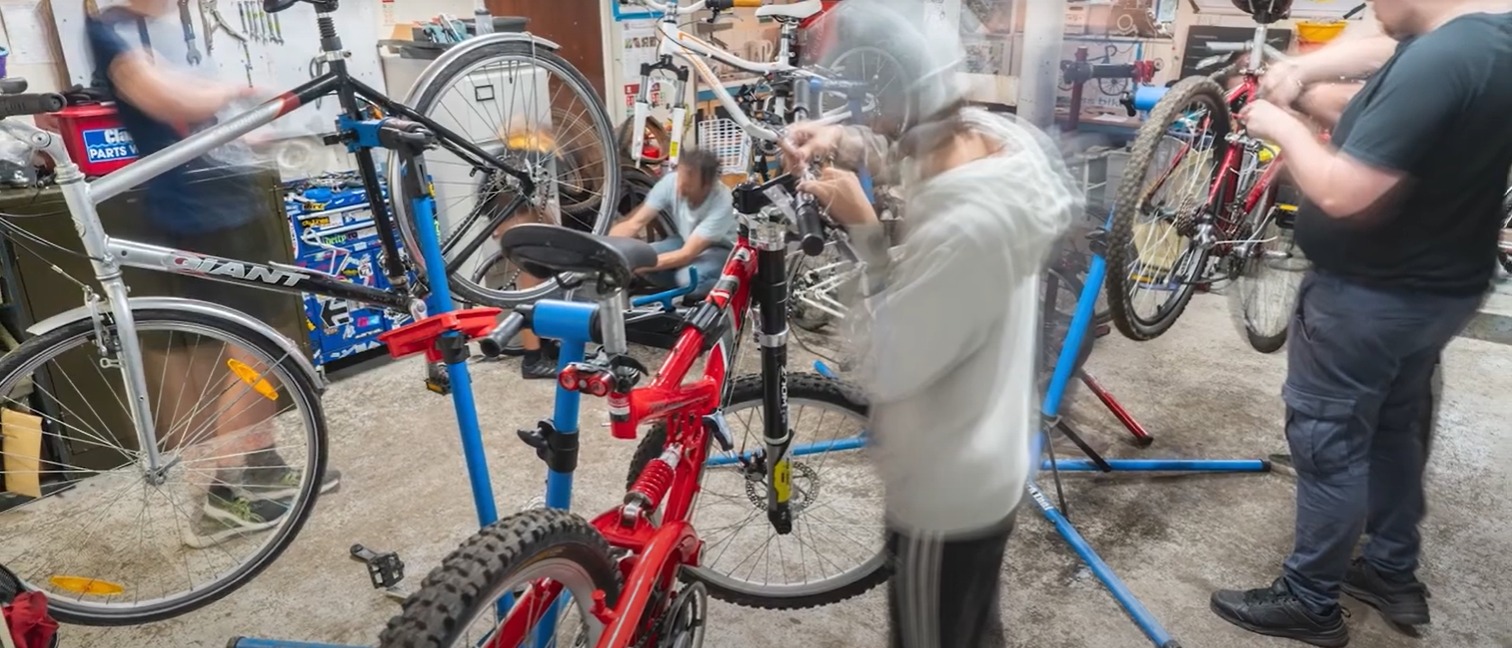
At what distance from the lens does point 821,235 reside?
160cm

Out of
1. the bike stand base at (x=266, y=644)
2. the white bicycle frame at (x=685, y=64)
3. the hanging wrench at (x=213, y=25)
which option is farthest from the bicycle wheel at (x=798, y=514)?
the hanging wrench at (x=213, y=25)

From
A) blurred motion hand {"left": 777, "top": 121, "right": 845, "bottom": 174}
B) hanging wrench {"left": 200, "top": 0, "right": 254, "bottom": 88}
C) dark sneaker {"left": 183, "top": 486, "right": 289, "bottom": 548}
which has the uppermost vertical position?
hanging wrench {"left": 200, "top": 0, "right": 254, "bottom": 88}

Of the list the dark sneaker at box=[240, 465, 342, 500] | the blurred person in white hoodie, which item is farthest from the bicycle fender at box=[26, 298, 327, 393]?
the blurred person in white hoodie

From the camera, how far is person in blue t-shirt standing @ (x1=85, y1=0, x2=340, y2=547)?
213 cm

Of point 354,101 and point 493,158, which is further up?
point 354,101

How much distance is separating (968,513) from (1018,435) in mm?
132

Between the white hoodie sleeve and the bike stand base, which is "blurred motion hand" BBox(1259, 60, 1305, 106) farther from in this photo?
the bike stand base

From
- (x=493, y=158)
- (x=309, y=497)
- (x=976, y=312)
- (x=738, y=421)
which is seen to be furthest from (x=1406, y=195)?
(x=309, y=497)

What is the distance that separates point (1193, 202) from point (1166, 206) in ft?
0.41

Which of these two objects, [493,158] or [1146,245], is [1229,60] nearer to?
[1146,245]

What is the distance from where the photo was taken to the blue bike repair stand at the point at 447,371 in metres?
1.73

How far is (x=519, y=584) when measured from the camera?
1.22m

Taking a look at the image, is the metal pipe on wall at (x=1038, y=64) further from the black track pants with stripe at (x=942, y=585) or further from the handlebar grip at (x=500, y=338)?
the handlebar grip at (x=500, y=338)

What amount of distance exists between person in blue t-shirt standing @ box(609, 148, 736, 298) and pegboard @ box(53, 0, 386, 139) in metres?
1.20
